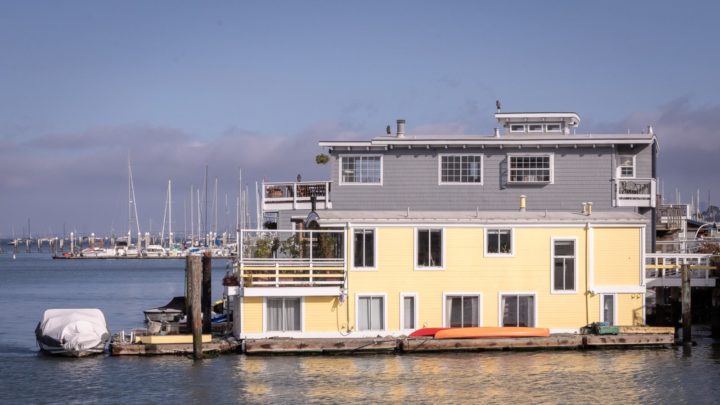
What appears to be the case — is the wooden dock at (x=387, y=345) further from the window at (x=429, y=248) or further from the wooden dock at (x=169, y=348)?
the window at (x=429, y=248)

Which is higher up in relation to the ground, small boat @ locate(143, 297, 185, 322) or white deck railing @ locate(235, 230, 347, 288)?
white deck railing @ locate(235, 230, 347, 288)

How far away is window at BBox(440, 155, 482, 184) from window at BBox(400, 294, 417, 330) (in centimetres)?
1092

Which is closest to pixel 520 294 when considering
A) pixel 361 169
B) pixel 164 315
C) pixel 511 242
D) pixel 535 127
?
pixel 511 242

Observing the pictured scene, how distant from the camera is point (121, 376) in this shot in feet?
140

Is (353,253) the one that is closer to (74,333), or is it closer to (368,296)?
(368,296)

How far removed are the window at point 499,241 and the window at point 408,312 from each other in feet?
13.2

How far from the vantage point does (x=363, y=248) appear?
46938 mm

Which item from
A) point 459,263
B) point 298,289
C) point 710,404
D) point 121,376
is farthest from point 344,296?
point 710,404

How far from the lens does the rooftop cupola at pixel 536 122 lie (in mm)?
59531

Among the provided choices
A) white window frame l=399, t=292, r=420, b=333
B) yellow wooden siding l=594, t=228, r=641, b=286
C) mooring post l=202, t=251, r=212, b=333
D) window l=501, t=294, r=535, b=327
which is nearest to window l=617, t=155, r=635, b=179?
yellow wooden siding l=594, t=228, r=641, b=286

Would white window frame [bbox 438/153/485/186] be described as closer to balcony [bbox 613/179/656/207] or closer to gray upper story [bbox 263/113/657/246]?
gray upper story [bbox 263/113/657/246]

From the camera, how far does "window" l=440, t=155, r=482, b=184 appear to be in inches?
2216

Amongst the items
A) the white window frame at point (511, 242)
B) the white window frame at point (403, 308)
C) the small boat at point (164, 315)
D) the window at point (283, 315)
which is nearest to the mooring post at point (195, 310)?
the window at point (283, 315)

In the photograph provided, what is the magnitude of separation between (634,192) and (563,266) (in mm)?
10682
